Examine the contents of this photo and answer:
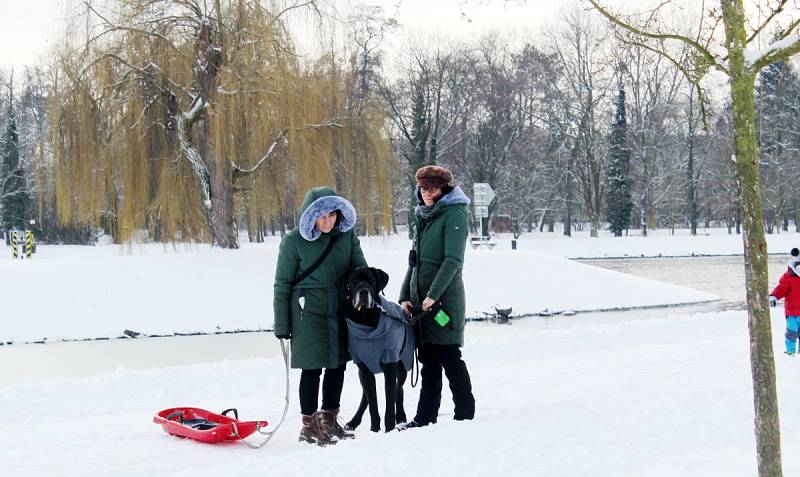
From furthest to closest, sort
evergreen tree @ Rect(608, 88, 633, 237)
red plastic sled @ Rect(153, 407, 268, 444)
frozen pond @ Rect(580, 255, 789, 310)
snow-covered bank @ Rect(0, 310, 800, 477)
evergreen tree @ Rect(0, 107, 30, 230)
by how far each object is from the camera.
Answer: evergreen tree @ Rect(608, 88, 633, 237) → evergreen tree @ Rect(0, 107, 30, 230) → frozen pond @ Rect(580, 255, 789, 310) → red plastic sled @ Rect(153, 407, 268, 444) → snow-covered bank @ Rect(0, 310, 800, 477)

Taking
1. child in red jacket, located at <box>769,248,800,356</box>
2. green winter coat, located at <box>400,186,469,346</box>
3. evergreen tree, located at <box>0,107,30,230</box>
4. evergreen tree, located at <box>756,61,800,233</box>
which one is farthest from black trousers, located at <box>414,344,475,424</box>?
evergreen tree, located at <box>0,107,30,230</box>

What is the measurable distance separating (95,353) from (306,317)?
921 centimetres

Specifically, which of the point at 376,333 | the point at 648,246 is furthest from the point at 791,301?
the point at 648,246

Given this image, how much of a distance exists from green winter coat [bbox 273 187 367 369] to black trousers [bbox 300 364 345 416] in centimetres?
14

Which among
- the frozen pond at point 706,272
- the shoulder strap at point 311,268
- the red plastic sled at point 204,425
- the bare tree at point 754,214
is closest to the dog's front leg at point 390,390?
the shoulder strap at point 311,268

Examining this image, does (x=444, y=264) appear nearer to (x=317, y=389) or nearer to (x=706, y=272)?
(x=317, y=389)

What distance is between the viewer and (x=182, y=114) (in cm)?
1834

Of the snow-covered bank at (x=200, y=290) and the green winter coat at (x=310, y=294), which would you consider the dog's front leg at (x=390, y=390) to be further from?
the snow-covered bank at (x=200, y=290)

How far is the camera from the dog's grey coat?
199 inches

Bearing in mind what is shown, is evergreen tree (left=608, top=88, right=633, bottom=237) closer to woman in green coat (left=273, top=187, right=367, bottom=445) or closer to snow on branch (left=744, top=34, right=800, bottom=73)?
woman in green coat (left=273, top=187, right=367, bottom=445)

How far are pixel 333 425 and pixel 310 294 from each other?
0.91m

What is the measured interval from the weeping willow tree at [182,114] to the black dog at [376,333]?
13149mm

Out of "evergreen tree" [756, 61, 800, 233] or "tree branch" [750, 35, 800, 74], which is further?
"evergreen tree" [756, 61, 800, 233]

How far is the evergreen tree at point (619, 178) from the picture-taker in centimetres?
4828
